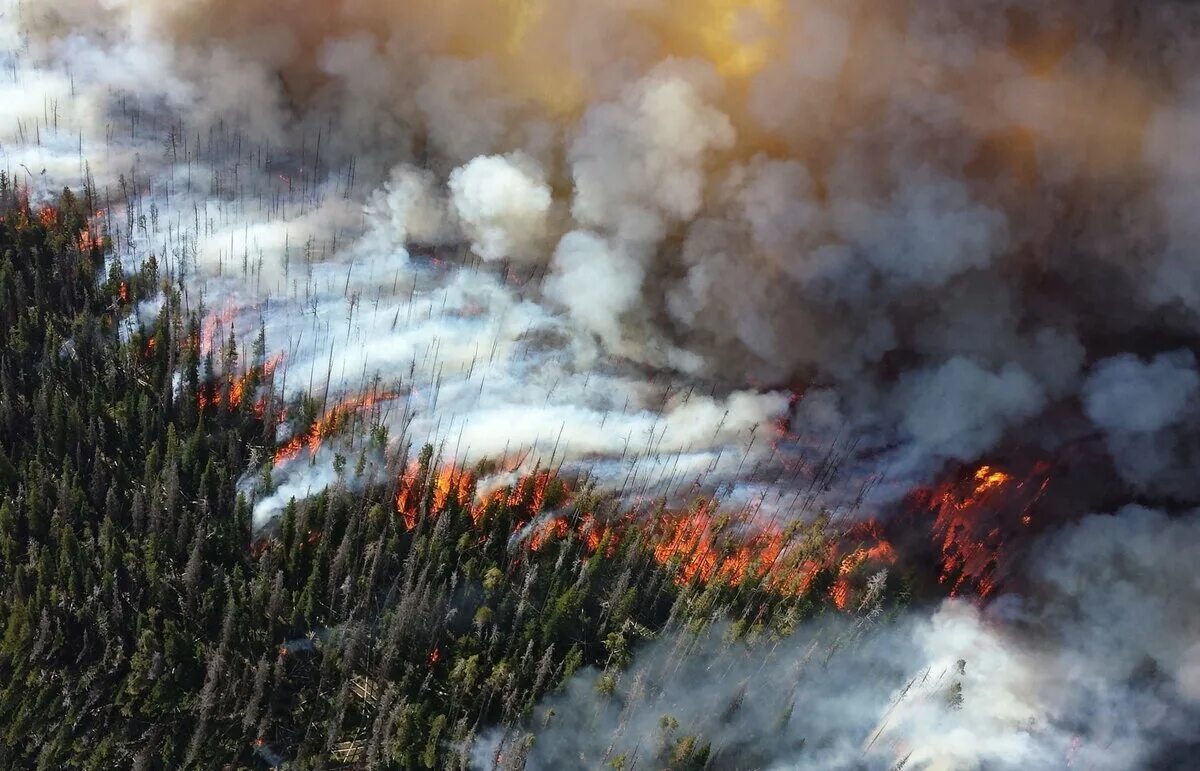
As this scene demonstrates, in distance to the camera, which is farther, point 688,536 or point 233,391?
point 233,391

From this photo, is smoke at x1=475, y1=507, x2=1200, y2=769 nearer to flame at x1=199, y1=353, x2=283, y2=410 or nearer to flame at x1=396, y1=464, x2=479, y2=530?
flame at x1=396, y1=464, x2=479, y2=530

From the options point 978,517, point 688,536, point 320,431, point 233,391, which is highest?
point 233,391

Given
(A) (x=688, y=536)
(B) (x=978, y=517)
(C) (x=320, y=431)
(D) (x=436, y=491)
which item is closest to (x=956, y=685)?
(B) (x=978, y=517)

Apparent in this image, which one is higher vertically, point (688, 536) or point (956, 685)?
point (688, 536)

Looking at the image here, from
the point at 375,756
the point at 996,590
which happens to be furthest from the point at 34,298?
the point at 996,590

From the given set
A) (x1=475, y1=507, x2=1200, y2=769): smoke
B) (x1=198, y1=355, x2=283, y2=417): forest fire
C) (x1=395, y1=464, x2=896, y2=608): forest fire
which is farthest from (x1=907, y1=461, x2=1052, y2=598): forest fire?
(x1=198, y1=355, x2=283, y2=417): forest fire

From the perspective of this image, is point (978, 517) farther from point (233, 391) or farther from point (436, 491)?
point (233, 391)

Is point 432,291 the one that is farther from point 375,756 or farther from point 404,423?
point 375,756

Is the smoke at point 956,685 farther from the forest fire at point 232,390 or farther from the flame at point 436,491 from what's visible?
the forest fire at point 232,390
